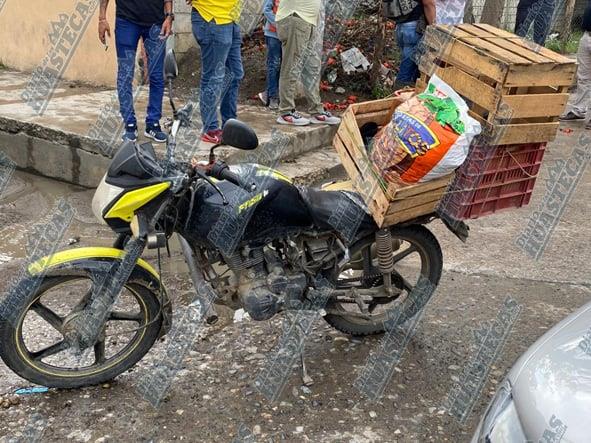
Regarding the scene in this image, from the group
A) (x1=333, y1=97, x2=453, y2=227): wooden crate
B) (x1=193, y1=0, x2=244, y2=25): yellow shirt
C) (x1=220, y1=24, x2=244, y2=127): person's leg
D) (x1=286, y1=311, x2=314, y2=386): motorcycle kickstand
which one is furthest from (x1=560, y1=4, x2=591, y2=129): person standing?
(x1=286, y1=311, x2=314, y2=386): motorcycle kickstand

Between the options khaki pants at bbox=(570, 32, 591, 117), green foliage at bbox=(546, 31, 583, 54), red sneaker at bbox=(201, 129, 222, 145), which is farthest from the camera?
green foliage at bbox=(546, 31, 583, 54)

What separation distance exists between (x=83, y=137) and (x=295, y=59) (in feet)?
6.62

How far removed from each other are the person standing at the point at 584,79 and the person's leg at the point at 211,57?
15.4 feet

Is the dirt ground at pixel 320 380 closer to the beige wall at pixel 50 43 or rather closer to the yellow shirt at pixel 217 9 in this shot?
the yellow shirt at pixel 217 9

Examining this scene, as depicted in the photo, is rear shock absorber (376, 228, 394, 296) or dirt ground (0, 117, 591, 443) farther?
rear shock absorber (376, 228, 394, 296)

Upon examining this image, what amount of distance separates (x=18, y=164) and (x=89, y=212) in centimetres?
118

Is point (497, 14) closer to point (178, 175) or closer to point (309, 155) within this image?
point (309, 155)

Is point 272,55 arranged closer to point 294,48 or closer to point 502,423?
point 294,48

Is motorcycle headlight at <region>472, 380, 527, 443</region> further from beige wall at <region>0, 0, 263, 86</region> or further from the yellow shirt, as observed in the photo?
beige wall at <region>0, 0, 263, 86</region>

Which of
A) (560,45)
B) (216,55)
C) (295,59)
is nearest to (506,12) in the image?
(560,45)

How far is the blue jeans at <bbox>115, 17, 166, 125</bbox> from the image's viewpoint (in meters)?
5.14

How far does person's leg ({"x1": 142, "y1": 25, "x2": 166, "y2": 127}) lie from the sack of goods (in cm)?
275

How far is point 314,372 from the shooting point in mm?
3424

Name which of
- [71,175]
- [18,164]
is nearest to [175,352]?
[71,175]
